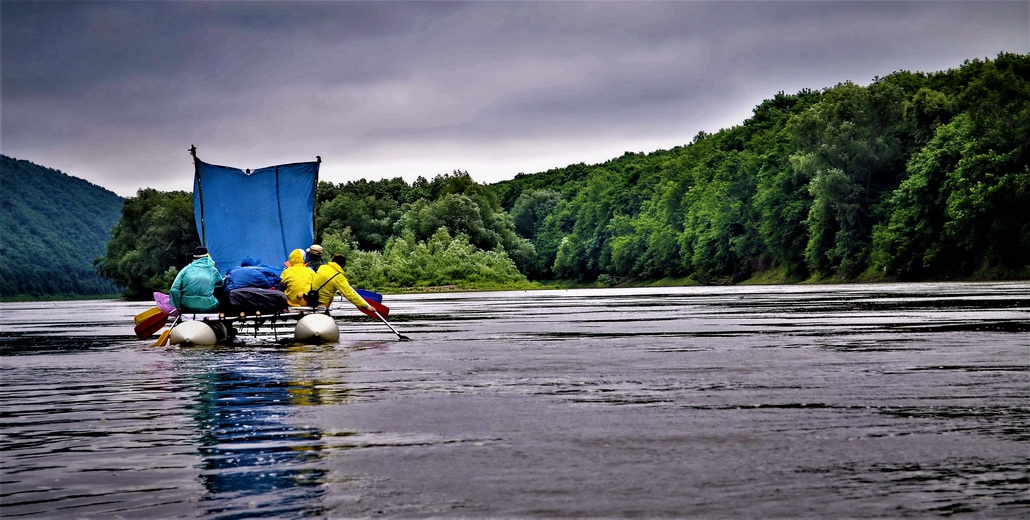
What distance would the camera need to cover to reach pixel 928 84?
10844 cm

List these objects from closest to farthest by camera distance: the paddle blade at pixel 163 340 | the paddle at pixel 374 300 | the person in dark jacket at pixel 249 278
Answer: the person in dark jacket at pixel 249 278
the paddle blade at pixel 163 340
the paddle at pixel 374 300

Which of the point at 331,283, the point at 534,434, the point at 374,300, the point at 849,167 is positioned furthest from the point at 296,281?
the point at 849,167

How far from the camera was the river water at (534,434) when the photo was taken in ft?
21.6

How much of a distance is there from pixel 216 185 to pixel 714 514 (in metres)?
21.1

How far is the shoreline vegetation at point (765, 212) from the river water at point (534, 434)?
218ft

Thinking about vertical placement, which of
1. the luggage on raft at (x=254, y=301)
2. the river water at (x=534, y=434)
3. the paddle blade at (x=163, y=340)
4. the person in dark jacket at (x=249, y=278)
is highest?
the person in dark jacket at (x=249, y=278)

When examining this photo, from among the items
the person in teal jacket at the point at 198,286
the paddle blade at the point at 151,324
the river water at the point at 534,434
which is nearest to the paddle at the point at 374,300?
the person in teal jacket at the point at 198,286

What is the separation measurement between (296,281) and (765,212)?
9400cm

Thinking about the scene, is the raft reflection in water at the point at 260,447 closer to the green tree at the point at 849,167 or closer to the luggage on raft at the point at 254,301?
the luggage on raft at the point at 254,301

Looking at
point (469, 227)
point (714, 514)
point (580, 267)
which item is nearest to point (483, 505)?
point (714, 514)

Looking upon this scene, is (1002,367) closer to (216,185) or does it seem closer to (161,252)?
(216,185)

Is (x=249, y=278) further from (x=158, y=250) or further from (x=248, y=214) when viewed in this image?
(x=158, y=250)

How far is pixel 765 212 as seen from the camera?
113500 mm

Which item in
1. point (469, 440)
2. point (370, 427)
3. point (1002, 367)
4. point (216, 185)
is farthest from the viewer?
point (216, 185)
